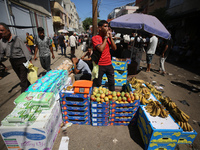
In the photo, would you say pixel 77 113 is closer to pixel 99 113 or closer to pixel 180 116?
pixel 99 113

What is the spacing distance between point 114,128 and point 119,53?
5375 millimetres

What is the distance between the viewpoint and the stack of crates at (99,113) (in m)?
2.71

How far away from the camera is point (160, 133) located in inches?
85.4

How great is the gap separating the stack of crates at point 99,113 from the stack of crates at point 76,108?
6.0 inches

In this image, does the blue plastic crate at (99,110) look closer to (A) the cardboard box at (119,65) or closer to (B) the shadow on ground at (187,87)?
(A) the cardboard box at (119,65)

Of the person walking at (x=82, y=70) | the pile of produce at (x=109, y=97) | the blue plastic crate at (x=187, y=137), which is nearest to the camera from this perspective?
the blue plastic crate at (x=187, y=137)

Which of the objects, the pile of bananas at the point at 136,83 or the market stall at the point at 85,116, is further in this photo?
the pile of bananas at the point at 136,83

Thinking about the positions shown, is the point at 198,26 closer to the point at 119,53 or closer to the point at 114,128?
the point at 119,53

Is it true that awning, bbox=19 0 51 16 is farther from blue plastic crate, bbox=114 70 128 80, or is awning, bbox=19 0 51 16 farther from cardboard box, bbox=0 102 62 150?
cardboard box, bbox=0 102 62 150

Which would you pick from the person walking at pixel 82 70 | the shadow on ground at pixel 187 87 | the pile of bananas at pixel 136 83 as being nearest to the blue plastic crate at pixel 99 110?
the pile of bananas at pixel 136 83

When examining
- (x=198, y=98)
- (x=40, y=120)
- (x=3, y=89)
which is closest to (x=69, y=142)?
(x=40, y=120)

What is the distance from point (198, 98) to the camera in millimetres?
4727

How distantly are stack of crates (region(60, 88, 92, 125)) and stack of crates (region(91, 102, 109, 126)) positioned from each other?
6.0 inches

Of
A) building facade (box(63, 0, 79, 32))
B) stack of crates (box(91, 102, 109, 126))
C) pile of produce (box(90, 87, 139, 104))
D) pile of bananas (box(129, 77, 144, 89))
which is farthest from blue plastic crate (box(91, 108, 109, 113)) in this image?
building facade (box(63, 0, 79, 32))
